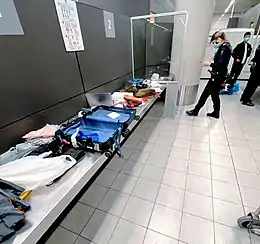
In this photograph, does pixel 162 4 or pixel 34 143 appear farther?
pixel 162 4

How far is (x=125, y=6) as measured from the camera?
2656mm

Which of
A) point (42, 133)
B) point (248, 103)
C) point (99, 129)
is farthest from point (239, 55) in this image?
point (42, 133)

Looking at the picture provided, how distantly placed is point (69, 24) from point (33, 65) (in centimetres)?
60

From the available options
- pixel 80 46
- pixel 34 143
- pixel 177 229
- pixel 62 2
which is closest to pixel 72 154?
pixel 34 143

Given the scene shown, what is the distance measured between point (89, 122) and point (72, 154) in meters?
0.47

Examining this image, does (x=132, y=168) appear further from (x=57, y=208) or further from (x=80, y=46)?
(x=80, y=46)

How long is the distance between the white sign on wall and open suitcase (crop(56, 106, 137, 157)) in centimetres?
67

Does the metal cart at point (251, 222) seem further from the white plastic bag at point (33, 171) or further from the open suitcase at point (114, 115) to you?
the white plastic bag at point (33, 171)

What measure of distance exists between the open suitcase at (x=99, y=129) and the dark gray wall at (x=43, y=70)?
0.26 metres

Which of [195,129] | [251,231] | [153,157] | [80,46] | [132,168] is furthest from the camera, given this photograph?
[195,129]

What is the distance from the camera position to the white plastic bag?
0.84 meters

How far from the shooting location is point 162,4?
5.11 metres

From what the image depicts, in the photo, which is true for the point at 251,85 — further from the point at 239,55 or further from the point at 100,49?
the point at 100,49

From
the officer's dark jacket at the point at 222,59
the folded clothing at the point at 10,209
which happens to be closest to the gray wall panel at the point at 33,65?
the folded clothing at the point at 10,209
